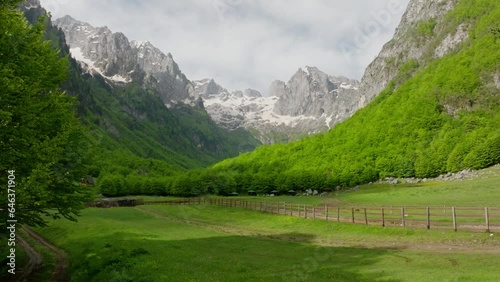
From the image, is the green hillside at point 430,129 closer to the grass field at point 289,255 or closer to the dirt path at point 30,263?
the grass field at point 289,255

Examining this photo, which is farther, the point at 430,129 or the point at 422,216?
the point at 430,129

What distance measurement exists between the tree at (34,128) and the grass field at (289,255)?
6809 mm

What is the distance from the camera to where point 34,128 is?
2242 cm

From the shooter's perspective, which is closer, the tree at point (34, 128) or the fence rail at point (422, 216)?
the tree at point (34, 128)

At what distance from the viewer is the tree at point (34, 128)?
19.2 m

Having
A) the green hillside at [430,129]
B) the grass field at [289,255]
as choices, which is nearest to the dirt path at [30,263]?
the grass field at [289,255]

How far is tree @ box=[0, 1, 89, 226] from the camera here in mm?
19188

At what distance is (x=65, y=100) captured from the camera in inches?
1052

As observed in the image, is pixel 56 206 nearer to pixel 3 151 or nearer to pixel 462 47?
pixel 3 151

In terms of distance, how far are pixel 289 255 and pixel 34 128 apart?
22.7m

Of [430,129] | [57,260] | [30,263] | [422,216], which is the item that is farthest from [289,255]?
[430,129]

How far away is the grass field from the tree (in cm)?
681

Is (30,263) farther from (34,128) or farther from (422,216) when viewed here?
(422,216)

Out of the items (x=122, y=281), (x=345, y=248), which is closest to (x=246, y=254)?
(x=345, y=248)
